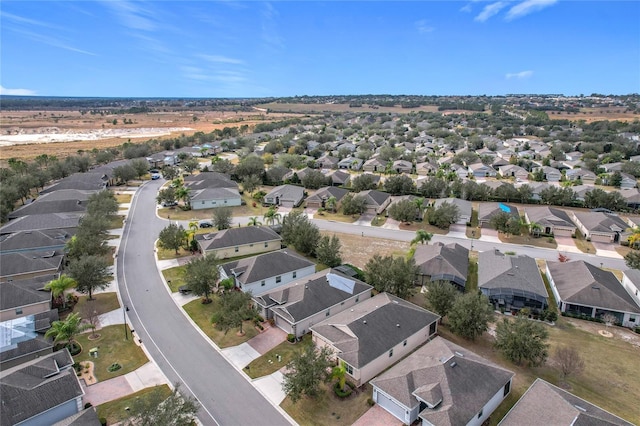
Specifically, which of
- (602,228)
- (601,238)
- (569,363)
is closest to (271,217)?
(569,363)

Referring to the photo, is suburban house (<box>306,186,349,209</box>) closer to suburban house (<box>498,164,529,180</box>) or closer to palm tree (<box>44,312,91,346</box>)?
palm tree (<box>44,312,91,346</box>)

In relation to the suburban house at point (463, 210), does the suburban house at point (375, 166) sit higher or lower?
higher

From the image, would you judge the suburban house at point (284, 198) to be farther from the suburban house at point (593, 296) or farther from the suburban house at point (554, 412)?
the suburban house at point (554, 412)

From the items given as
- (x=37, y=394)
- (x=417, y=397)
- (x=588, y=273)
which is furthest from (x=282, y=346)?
(x=588, y=273)

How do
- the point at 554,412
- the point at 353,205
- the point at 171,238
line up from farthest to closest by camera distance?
the point at 353,205 → the point at 171,238 → the point at 554,412

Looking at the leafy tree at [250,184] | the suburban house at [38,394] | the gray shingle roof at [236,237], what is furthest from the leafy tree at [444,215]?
the suburban house at [38,394]

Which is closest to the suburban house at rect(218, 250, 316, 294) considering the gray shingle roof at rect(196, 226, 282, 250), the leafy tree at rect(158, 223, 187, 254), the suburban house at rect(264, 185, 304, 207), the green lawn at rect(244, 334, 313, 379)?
the gray shingle roof at rect(196, 226, 282, 250)

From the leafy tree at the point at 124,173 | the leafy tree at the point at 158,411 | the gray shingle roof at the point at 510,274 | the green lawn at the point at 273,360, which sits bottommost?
the green lawn at the point at 273,360

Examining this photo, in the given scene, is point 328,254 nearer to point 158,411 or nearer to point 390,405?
point 390,405
